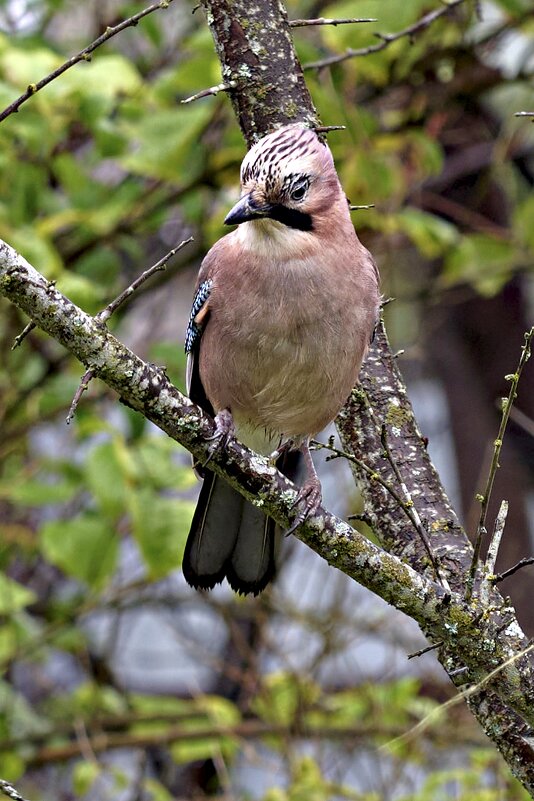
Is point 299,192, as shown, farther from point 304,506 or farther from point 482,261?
point 482,261

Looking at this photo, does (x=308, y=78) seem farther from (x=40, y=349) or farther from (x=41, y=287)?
(x=41, y=287)

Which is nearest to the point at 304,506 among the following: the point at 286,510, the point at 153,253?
the point at 286,510

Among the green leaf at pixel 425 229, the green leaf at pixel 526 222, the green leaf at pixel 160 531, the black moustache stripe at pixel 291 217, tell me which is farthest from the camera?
the green leaf at pixel 526 222

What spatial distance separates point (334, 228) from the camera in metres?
3.42

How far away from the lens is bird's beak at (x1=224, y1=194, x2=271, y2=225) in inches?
122

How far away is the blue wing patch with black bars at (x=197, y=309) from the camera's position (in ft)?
11.3

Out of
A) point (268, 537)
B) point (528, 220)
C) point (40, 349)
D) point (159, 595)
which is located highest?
point (528, 220)

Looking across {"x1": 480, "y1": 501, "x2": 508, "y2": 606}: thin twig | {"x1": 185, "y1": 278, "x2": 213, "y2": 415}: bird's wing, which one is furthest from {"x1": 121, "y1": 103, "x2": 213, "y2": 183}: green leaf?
{"x1": 480, "y1": 501, "x2": 508, "y2": 606}: thin twig

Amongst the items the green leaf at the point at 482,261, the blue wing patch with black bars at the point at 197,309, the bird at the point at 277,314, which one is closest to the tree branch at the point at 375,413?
the bird at the point at 277,314

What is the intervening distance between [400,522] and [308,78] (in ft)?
6.71

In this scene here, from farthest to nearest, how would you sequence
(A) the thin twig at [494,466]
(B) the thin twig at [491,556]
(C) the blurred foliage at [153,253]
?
(C) the blurred foliage at [153,253] < (B) the thin twig at [491,556] < (A) the thin twig at [494,466]

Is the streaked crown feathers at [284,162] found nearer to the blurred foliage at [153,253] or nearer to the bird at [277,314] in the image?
the bird at [277,314]

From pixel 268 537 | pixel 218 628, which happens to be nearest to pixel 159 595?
pixel 218 628

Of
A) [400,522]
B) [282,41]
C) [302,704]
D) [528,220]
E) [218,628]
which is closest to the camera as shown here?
[400,522]
